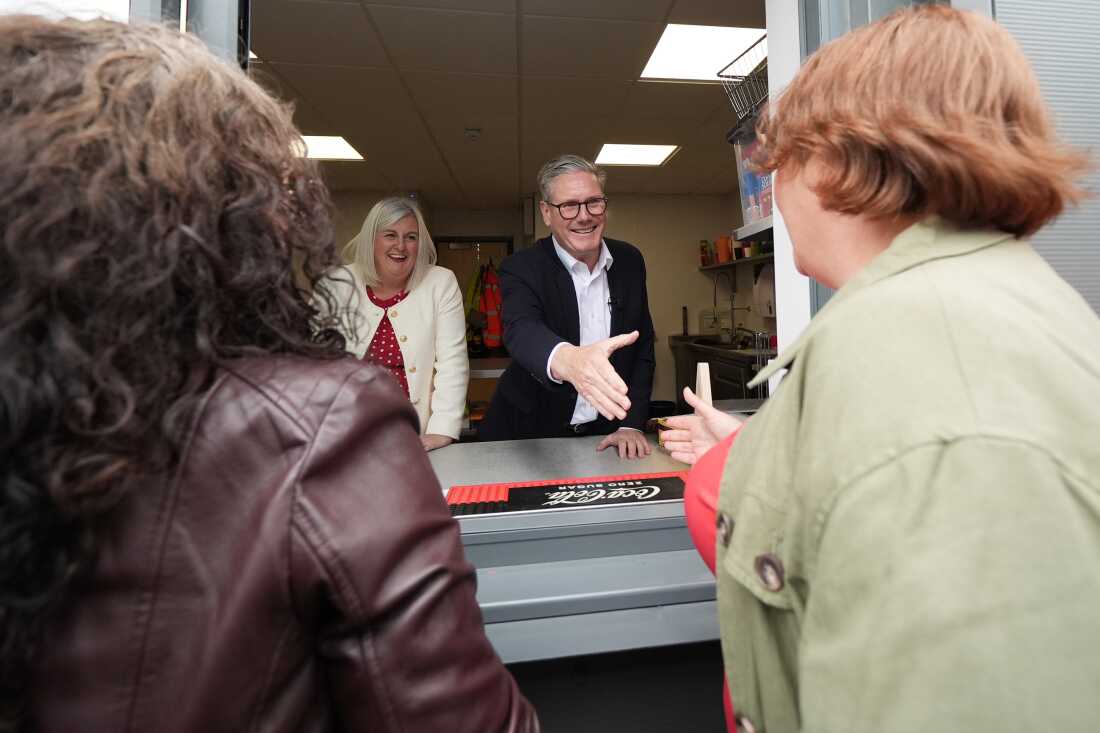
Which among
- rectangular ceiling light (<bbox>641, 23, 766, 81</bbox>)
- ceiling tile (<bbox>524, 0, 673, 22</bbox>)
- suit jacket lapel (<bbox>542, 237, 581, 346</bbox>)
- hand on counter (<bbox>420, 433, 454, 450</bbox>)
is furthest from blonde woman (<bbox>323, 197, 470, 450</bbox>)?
rectangular ceiling light (<bbox>641, 23, 766, 81</bbox>)

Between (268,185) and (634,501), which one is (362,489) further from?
(634,501)

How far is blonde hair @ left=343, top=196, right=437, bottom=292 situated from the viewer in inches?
91.5

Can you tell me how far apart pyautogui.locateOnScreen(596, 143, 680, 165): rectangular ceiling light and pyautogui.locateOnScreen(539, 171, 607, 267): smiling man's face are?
2.89 meters

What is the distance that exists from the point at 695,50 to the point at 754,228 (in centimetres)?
223

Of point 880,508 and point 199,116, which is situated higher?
point 199,116

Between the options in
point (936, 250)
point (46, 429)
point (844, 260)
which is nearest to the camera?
point (46, 429)

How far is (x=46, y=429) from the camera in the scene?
1.36 feet

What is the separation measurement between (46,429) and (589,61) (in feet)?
10.9

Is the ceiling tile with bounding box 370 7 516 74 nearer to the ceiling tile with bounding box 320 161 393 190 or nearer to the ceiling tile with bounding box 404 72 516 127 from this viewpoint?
the ceiling tile with bounding box 404 72 516 127

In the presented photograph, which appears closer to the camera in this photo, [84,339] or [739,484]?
[84,339]

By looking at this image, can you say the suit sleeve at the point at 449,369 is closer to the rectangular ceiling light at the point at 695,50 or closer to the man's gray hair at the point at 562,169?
the man's gray hair at the point at 562,169

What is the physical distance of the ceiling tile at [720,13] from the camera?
2639mm

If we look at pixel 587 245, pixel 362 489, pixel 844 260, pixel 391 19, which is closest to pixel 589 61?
pixel 391 19

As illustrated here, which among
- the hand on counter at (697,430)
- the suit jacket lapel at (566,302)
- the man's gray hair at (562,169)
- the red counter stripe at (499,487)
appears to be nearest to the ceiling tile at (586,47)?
the man's gray hair at (562,169)
